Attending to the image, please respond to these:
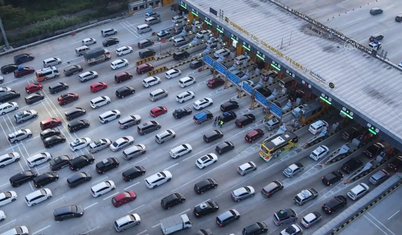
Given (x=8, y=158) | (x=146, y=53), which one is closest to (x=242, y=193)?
(x=8, y=158)

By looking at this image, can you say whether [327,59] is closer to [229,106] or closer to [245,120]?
[245,120]

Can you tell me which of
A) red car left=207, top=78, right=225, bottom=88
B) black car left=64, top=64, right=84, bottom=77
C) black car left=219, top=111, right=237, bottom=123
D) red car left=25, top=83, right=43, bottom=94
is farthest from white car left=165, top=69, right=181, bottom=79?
red car left=25, top=83, right=43, bottom=94

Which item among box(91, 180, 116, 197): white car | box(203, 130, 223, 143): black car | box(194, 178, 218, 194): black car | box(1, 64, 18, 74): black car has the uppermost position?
box(1, 64, 18, 74): black car

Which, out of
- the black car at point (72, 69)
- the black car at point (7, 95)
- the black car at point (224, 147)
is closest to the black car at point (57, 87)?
the black car at point (72, 69)

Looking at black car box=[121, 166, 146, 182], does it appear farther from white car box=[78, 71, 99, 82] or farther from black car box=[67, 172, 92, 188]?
white car box=[78, 71, 99, 82]

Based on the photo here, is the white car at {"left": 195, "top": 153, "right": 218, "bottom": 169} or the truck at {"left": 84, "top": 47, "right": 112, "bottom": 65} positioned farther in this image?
the truck at {"left": 84, "top": 47, "right": 112, "bottom": 65}

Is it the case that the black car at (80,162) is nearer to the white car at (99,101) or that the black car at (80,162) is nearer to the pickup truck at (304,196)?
the white car at (99,101)

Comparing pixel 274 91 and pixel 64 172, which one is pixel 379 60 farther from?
pixel 64 172

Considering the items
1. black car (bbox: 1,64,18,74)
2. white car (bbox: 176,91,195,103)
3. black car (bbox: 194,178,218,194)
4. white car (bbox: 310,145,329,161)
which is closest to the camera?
black car (bbox: 194,178,218,194)
